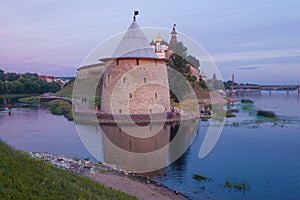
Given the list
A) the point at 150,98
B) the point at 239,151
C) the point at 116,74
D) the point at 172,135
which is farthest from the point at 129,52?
the point at 239,151

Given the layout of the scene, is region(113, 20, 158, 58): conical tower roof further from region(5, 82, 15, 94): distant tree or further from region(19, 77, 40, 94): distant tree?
region(19, 77, 40, 94): distant tree

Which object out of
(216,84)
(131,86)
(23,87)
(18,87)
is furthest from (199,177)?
(23,87)

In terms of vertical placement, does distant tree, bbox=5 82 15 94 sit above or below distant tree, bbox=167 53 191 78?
below

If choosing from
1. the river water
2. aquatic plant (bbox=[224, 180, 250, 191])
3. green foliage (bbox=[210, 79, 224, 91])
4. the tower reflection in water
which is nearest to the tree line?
the river water

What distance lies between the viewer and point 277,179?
8328mm

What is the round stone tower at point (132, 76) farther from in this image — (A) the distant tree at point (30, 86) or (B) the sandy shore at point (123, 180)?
(A) the distant tree at point (30, 86)

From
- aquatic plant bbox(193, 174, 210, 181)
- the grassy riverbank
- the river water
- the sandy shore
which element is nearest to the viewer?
the grassy riverbank

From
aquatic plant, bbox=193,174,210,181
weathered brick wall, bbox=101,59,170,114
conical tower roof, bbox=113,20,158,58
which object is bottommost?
aquatic plant, bbox=193,174,210,181

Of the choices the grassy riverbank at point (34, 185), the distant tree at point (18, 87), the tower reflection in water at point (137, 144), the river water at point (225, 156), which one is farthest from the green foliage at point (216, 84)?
the grassy riverbank at point (34, 185)

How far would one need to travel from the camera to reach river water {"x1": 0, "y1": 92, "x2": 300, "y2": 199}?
7.47m

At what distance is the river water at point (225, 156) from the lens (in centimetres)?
747

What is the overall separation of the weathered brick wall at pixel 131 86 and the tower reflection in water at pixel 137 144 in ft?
6.19

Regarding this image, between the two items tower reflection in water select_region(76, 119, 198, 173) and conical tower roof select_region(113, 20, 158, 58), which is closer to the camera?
tower reflection in water select_region(76, 119, 198, 173)

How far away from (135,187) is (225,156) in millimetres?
5225
